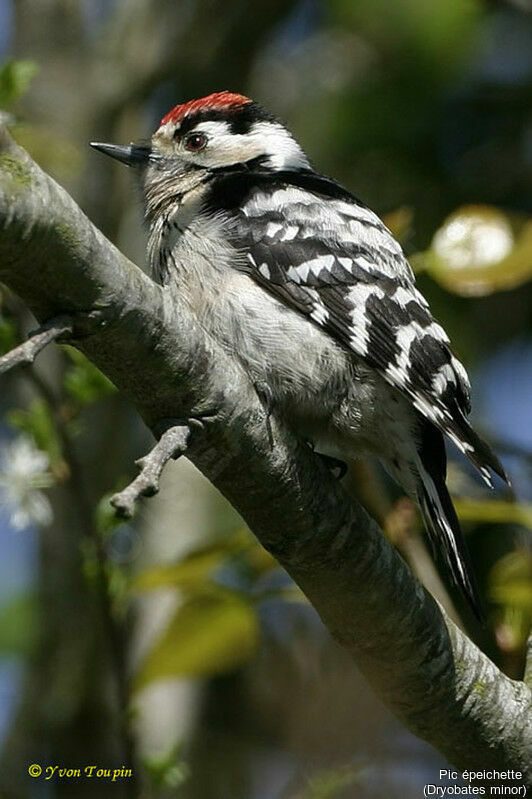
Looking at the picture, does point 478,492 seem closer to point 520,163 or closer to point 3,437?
point 520,163

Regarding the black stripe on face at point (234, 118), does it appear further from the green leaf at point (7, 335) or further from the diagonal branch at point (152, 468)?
the diagonal branch at point (152, 468)

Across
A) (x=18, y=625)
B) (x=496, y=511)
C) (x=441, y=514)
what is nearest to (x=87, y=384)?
(x=441, y=514)

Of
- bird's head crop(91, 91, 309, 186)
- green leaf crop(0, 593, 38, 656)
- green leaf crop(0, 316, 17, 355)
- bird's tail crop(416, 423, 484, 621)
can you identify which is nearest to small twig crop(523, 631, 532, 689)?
bird's tail crop(416, 423, 484, 621)

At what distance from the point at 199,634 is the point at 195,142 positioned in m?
1.66

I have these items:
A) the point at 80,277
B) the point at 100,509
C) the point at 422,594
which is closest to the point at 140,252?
the point at 100,509

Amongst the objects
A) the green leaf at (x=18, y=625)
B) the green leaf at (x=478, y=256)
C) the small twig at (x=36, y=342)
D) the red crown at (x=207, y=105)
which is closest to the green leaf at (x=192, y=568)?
the green leaf at (x=478, y=256)

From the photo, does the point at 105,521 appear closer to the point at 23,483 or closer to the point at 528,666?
the point at 23,483

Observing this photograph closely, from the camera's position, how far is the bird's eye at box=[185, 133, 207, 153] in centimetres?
411

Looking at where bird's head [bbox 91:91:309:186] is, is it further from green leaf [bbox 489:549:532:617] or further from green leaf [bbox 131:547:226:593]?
green leaf [bbox 489:549:532:617]

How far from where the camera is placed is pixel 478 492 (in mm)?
4184

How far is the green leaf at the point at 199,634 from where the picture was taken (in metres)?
3.43

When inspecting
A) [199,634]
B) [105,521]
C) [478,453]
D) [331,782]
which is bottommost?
[331,782]

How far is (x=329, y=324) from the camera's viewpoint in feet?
10.6

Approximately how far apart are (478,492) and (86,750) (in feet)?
6.08
